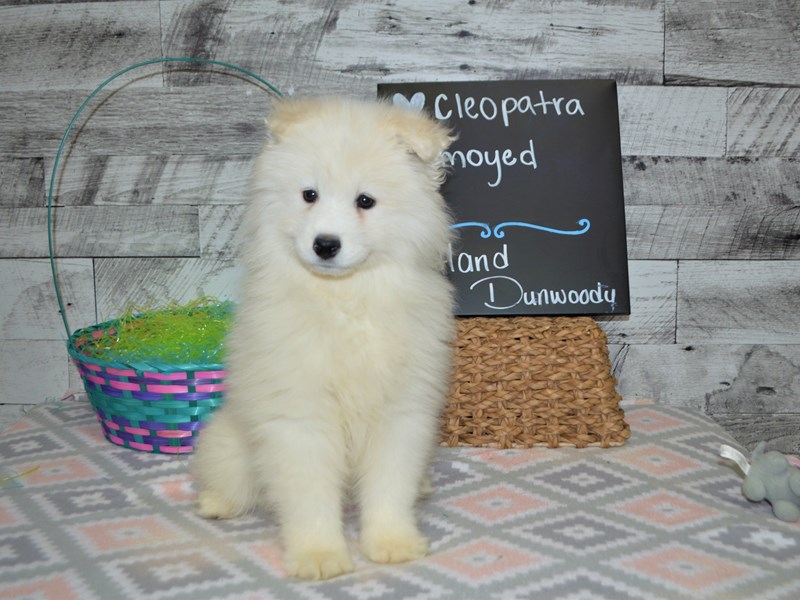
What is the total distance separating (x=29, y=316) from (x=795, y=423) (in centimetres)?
271

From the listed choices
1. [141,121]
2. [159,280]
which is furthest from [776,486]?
[141,121]

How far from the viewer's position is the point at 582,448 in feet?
7.03

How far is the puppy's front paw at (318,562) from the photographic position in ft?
4.75

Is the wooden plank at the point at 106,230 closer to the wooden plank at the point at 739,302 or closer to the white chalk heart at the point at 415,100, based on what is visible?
the white chalk heart at the point at 415,100

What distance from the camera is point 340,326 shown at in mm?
1587

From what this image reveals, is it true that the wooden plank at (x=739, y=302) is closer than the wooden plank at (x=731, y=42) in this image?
No

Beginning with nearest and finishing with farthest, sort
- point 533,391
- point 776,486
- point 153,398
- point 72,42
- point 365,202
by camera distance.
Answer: point 365,202 → point 776,486 → point 153,398 → point 533,391 → point 72,42

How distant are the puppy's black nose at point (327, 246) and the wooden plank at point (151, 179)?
1.09 metres

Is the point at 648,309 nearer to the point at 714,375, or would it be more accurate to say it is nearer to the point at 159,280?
the point at 714,375

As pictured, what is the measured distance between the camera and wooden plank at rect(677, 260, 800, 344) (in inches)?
99.1

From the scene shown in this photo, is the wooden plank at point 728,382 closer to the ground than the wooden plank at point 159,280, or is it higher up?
closer to the ground

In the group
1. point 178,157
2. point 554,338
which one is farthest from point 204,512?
point 178,157

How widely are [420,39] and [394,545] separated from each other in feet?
5.29

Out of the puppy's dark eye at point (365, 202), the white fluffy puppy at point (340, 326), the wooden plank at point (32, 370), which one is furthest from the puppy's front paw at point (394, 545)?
the wooden plank at point (32, 370)
